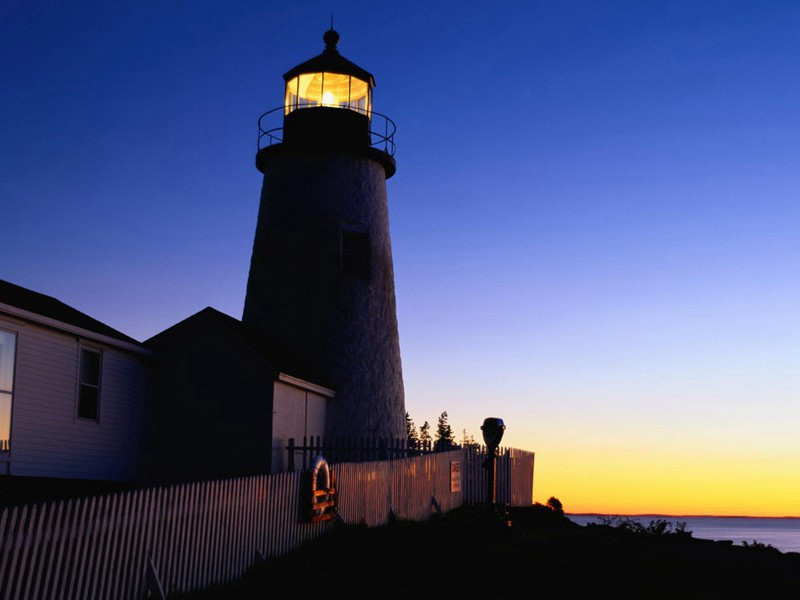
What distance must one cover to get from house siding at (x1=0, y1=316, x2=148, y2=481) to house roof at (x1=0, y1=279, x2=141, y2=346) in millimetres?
279

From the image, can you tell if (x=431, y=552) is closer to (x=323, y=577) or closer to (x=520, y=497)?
(x=323, y=577)

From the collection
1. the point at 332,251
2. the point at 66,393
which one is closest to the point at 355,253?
the point at 332,251

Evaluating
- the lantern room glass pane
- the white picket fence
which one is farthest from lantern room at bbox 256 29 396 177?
the white picket fence

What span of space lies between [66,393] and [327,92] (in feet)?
42.9

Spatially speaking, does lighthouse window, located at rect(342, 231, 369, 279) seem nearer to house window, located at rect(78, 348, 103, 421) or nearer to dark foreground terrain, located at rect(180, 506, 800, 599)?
house window, located at rect(78, 348, 103, 421)

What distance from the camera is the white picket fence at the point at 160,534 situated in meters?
9.15

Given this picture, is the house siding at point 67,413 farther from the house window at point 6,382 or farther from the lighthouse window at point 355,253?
the lighthouse window at point 355,253

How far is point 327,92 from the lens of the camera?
27.6 m

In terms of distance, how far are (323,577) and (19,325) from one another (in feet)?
25.3

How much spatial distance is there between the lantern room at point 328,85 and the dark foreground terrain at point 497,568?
13932 millimetres

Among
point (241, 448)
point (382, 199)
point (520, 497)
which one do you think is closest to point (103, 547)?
point (241, 448)

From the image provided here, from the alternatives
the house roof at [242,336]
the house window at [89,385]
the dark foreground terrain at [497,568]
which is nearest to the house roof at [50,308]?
the house window at [89,385]

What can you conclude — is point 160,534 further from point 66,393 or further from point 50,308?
point 50,308

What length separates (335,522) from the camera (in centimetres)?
1648
